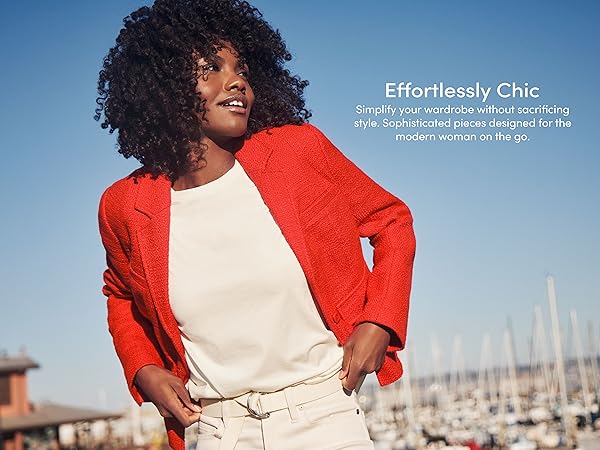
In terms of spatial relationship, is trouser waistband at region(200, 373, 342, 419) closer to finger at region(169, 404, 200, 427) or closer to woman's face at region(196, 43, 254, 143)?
finger at region(169, 404, 200, 427)

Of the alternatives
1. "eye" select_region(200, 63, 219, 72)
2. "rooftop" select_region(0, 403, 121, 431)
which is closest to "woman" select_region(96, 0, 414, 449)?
"eye" select_region(200, 63, 219, 72)

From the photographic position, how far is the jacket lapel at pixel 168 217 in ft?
7.79

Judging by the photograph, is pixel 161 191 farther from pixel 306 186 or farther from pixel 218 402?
pixel 218 402

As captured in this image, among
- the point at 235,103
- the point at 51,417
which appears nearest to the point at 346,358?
the point at 235,103

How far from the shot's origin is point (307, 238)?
239 cm

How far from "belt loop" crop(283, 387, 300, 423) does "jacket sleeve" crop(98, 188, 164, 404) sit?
45 centimetres

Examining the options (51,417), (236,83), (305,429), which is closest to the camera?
(305,429)

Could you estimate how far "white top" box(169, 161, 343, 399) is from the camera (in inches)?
90.8

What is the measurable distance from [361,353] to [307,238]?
0.30 meters

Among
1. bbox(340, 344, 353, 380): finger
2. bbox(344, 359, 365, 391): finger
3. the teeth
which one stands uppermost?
the teeth

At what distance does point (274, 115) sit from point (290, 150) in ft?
0.58

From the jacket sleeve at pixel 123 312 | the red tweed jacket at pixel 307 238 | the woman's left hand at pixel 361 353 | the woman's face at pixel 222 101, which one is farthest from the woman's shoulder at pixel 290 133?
the woman's left hand at pixel 361 353

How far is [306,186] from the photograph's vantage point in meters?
2.48

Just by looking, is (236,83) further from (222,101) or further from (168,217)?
(168,217)
